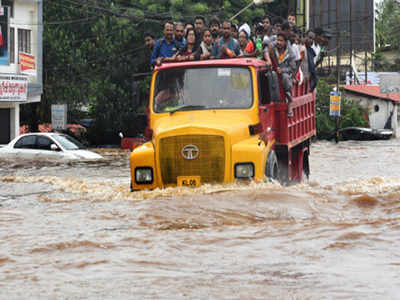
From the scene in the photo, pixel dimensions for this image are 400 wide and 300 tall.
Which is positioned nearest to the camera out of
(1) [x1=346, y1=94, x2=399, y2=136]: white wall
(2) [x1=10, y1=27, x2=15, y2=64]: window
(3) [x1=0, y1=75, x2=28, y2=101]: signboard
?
(3) [x1=0, y1=75, x2=28, y2=101]: signboard

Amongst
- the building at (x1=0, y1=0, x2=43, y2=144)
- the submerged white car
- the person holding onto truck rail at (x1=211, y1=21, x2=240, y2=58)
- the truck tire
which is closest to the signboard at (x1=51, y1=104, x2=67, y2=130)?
the building at (x1=0, y1=0, x2=43, y2=144)

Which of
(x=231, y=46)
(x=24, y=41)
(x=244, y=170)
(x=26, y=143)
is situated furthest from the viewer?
(x=24, y=41)

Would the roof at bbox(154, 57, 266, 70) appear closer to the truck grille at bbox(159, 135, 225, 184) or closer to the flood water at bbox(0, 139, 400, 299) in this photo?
the truck grille at bbox(159, 135, 225, 184)

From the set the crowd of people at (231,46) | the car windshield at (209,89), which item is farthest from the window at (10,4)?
the car windshield at (209,89)

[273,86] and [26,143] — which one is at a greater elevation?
[273,86]

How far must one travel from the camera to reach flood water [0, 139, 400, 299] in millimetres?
6301

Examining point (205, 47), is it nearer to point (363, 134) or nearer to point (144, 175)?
point (144, 175)

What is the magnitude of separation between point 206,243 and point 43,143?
52.1ft

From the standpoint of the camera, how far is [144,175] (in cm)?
1119

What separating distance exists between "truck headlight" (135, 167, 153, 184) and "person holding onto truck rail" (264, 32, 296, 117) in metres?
2.76

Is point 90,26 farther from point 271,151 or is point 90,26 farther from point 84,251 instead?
point 84,251

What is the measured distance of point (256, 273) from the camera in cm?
676

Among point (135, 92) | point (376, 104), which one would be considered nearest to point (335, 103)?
point (376, 104)

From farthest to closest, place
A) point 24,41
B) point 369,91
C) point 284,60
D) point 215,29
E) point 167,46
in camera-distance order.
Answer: point 369,91
point 24,41
point 215,29
point 167,46
point 284,60
